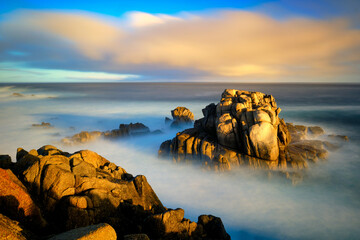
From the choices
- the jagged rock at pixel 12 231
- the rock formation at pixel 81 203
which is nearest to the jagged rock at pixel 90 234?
the jagged rock at pixel 12 231

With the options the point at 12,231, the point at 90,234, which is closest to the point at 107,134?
the point at 12,231

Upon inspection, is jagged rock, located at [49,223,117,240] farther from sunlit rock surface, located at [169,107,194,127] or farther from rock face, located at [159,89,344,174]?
sunlit rock surface, located at [169,107,194,127]

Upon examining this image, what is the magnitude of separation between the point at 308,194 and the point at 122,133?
22455 millimetres

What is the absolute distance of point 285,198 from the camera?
1570 cm

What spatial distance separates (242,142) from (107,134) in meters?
18.6

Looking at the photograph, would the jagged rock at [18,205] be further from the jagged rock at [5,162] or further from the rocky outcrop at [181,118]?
the rocky outcrop at [181,118]

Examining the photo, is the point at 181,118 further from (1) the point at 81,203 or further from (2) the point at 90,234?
(2) the point at 90,234

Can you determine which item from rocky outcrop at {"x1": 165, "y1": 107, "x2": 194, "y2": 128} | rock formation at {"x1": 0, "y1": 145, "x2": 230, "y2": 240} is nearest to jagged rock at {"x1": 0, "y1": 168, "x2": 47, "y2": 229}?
rock formation at {"x1": 0, "y1": 145, "x2": 230, "y2": 240}

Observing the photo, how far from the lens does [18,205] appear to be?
21.9ft

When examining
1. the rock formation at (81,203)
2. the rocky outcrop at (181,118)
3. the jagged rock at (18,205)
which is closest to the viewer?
the jagged rock at (18,205)

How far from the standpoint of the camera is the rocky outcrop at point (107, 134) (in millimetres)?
27938

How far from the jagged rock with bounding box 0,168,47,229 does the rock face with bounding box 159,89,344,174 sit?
1360cm

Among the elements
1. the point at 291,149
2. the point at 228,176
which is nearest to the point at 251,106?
the point at 291,149

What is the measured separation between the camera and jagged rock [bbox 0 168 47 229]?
6.54m
